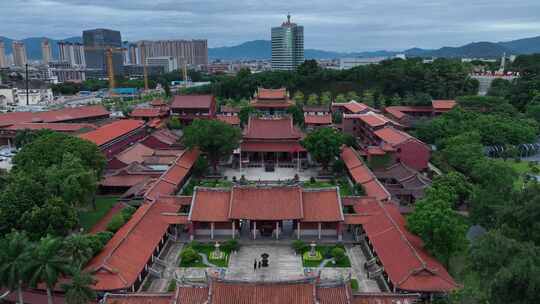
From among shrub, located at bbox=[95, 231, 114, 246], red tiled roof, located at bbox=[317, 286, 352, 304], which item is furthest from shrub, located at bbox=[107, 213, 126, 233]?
red tiled roof, located at bbox=[317, 286, 352, 304]

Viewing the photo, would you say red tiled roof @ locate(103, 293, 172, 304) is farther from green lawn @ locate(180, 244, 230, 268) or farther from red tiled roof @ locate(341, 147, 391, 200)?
red tiled roof @ locate(341, 147, 391, 200)

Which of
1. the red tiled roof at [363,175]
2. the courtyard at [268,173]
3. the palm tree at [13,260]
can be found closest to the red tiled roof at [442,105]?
the red tiled roof at [363,175]

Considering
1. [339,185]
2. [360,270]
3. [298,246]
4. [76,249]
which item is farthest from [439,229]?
[76,249]

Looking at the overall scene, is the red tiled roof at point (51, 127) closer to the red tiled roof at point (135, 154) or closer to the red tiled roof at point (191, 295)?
the red tiled roof at point (135, 154)

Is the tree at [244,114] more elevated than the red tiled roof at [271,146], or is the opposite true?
the tree at [244,114]

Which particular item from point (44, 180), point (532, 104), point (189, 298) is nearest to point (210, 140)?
point (44, 180)

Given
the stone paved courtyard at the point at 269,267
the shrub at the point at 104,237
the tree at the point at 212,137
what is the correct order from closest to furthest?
1. the stone paved courtyard at the point at 269,267
2. the shrub at the point at 104,237
3. the tree at the point at 212,137
